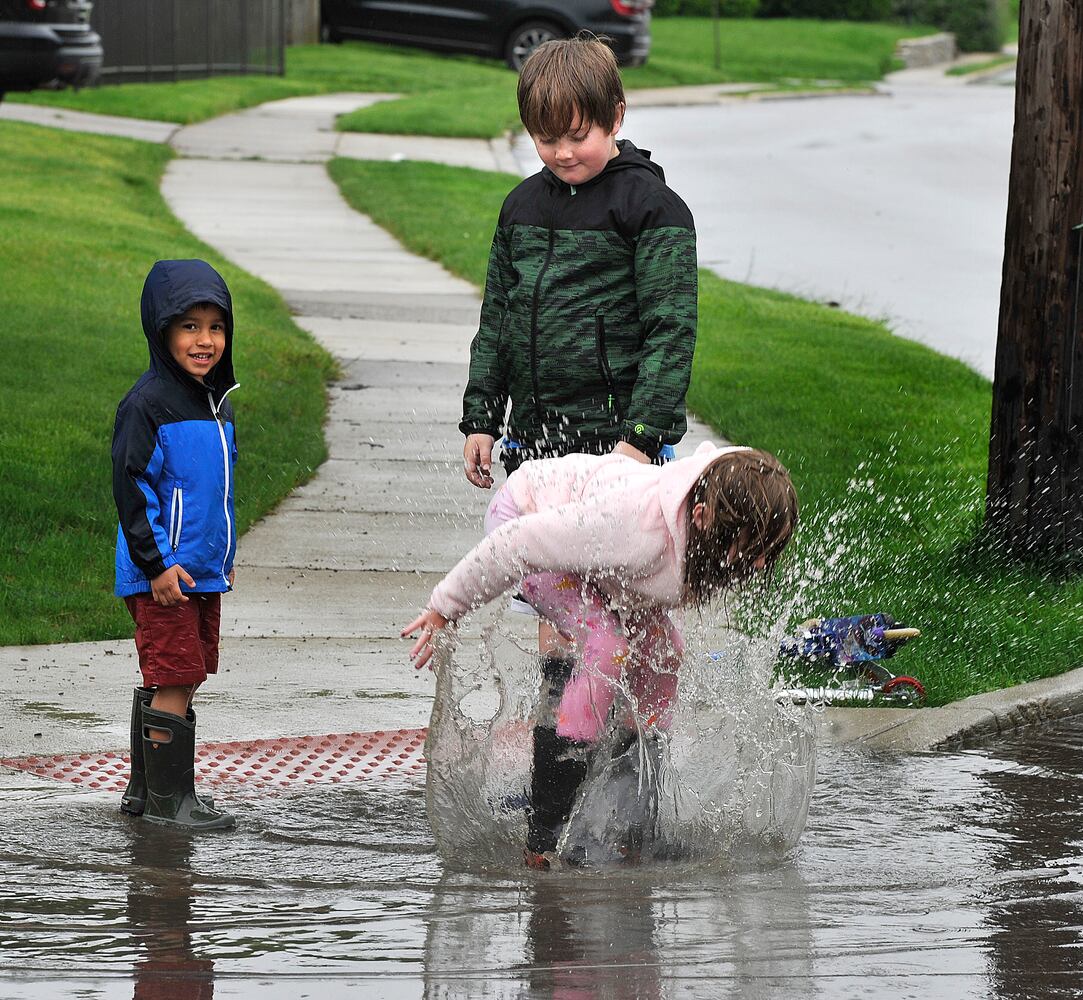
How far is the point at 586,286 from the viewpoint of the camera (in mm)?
4543

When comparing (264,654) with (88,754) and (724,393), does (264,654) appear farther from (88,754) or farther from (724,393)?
(724,393)

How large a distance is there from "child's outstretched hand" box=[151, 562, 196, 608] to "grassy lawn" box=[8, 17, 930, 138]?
60.7 ft

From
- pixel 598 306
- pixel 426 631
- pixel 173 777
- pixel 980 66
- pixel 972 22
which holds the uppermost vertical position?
pixel 972 22

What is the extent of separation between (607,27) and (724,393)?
21.7m

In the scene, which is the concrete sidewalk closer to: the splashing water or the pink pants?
the splashing water

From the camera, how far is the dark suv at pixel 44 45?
16.2 metres

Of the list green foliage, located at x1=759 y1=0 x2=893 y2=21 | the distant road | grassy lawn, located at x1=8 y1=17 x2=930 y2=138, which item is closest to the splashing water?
the distant road

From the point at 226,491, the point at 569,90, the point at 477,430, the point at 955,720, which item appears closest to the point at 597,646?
the point at 477,430

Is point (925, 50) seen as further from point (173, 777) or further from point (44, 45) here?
point (173, 777)

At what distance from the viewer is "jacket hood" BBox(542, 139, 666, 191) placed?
453cm

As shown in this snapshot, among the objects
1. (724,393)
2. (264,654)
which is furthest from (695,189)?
(264,654)

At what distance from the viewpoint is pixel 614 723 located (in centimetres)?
442

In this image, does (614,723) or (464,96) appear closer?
(614,723)

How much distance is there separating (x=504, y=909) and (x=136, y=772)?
112 cm
